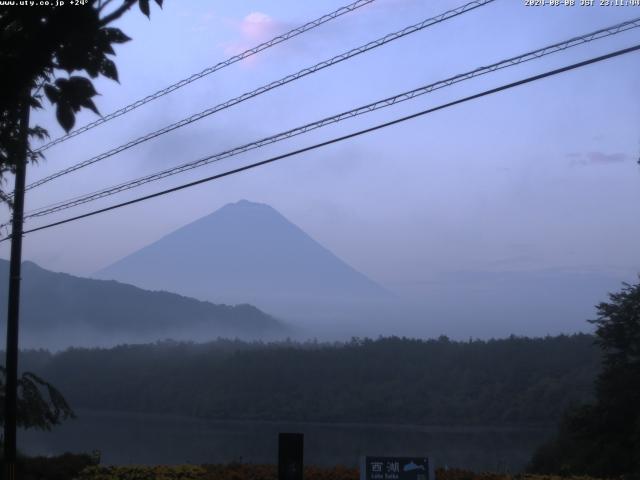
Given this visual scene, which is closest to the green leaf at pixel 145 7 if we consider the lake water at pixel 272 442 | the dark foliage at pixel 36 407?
the dark foliage at pixel 36 407

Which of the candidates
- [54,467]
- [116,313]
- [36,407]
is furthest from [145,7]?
[116,313]

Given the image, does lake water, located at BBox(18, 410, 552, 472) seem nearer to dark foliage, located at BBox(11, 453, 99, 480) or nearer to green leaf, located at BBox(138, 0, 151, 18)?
dark foliage, located at BBox(11, 453, 99, 480)

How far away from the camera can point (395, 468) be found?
11164 millimetres

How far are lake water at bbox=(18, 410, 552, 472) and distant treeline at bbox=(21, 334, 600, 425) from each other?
1984 mm

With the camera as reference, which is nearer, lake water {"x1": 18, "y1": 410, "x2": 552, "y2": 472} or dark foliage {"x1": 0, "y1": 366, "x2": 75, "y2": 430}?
dark foliage {"x1": 0, "y1": 366, "x2": 75, "y2": 430}

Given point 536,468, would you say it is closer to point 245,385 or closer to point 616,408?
point 616,408

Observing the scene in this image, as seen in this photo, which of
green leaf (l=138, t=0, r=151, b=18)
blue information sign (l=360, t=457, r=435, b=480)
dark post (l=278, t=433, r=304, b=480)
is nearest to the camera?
green leaf (l=138, t=0, r=151, b=18)

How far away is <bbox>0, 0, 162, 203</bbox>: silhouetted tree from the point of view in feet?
12.9

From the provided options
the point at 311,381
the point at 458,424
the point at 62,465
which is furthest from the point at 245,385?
the point at 62,465

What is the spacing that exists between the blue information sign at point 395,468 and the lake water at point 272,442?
8.14m

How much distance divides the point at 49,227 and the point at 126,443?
1229 cm

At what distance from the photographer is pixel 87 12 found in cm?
400

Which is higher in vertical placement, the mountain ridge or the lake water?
the mountain ridge

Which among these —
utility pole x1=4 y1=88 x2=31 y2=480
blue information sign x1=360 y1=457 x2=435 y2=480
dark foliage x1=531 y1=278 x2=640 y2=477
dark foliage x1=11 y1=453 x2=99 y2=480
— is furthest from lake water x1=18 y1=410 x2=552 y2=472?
blue information sign x1=360 y1=457 x2=435 y2=480
